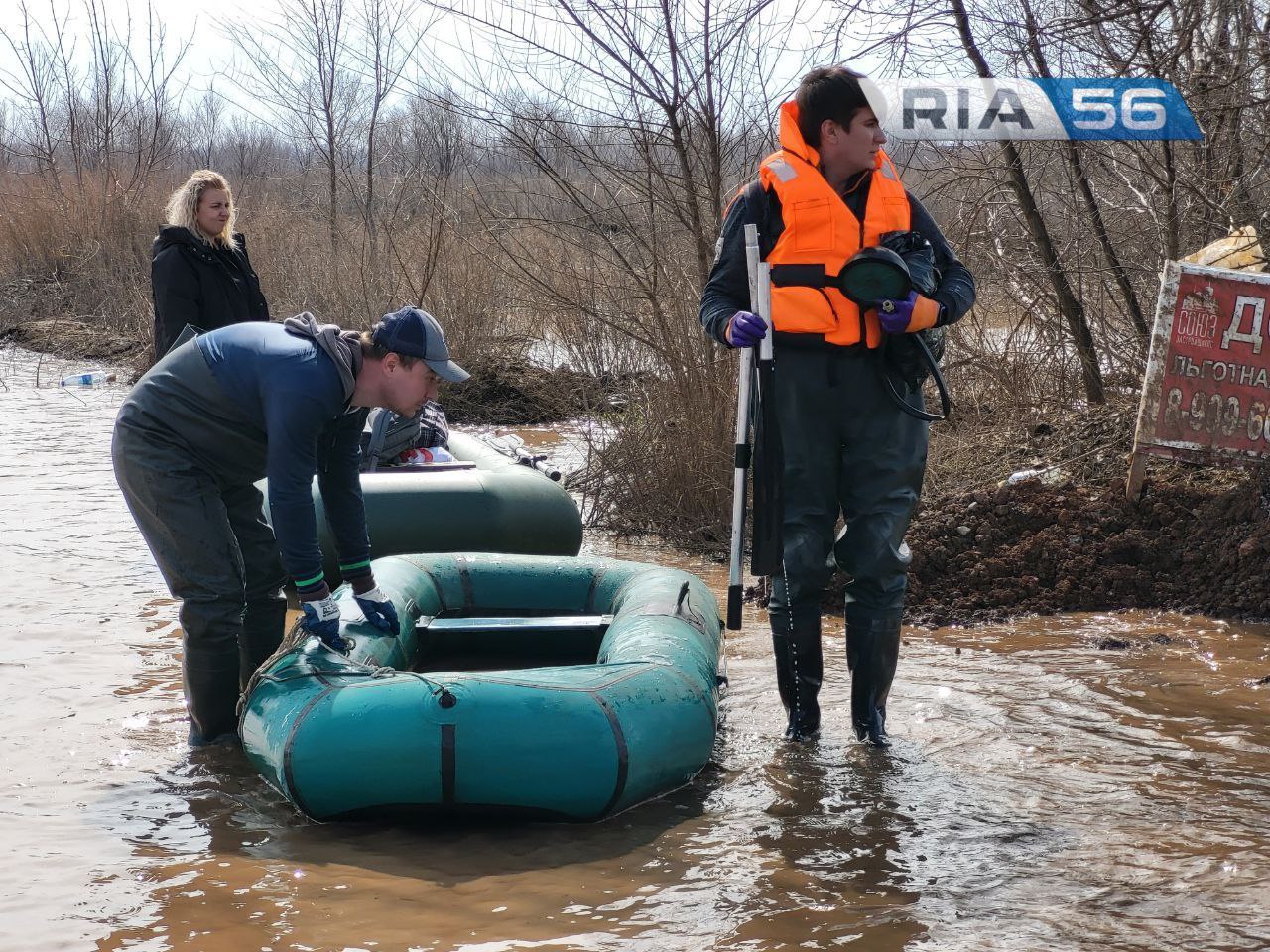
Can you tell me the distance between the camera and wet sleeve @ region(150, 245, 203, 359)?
5.54 metres

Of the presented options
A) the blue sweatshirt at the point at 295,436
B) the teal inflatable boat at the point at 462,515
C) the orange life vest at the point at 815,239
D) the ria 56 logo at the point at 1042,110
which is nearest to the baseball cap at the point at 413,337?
the blue sweatshirt at the point at 295,436

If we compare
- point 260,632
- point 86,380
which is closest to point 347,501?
point 260,632

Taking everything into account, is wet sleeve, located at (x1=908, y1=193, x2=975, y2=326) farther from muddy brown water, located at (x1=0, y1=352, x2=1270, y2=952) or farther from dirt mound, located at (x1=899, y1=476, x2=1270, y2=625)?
dirt mound, located at (x1=899, y1=476, x2=1270, y2=625)

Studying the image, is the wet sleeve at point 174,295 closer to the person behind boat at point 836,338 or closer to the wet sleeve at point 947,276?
the person behind boat at point 836,338

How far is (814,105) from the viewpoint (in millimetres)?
3807

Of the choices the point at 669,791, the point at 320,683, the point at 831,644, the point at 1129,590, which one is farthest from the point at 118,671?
the point at 1129,590

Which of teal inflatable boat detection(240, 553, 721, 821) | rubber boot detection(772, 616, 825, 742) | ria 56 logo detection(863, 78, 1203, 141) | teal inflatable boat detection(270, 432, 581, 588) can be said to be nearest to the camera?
teal inflatable boat detection(240, 553, 721, 821)

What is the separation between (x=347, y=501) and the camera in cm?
409

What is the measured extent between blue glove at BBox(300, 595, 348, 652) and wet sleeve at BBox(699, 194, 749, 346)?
1357mm

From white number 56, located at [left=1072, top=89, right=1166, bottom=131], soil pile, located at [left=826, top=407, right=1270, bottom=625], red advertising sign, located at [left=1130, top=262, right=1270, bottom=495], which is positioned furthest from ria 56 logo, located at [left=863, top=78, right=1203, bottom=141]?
soil pile, located at [left=826, top=407, right=1270, bottom=625]

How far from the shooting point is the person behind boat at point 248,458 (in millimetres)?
3629

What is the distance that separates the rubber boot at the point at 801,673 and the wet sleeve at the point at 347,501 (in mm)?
1277

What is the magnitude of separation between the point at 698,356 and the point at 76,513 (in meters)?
3.75

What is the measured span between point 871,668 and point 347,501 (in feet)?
5.40
